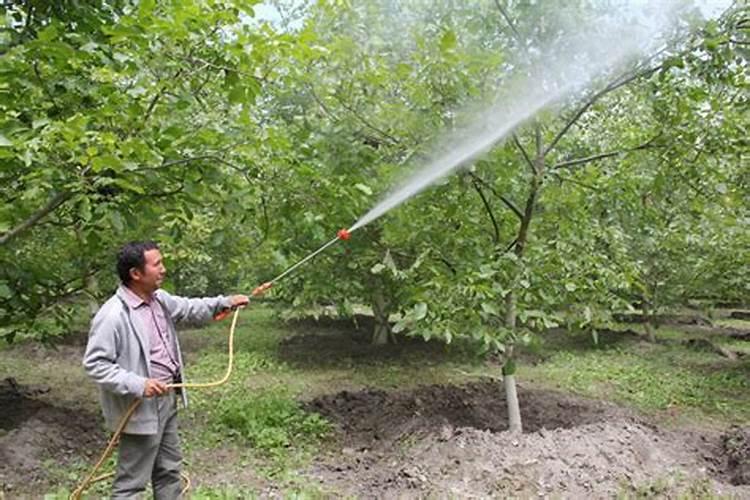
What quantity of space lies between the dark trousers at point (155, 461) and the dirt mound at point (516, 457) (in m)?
1.46

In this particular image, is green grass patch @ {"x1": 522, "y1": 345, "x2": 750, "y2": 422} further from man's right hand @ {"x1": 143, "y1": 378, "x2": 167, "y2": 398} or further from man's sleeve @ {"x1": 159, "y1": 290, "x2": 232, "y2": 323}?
man's right hand @ {"x1": 143, "y1": 378, "x2": 167, "y2": 398}

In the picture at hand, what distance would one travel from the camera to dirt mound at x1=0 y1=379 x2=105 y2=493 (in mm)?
4621

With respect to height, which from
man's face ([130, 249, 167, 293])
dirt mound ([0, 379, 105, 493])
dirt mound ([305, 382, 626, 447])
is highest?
man's face ([130, 249, 167, 293])

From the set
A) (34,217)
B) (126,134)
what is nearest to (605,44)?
(126,134)

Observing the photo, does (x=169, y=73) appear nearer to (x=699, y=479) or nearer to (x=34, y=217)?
(x=34, y=217)

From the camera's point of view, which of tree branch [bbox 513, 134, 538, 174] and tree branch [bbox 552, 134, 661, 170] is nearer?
tree branch [bbox 513, 134, 538, 174]

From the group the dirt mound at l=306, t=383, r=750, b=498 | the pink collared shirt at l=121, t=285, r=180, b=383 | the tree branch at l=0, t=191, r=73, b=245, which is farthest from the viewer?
the dirt mound at l=306, t=383, r=750, b=498

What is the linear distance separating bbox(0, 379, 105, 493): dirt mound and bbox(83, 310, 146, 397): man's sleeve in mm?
2194

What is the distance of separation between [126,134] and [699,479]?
443 cm

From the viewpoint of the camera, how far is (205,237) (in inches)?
385

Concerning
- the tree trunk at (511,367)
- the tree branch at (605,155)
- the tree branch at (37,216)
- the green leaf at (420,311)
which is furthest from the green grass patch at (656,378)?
the tree branch at (37,216)

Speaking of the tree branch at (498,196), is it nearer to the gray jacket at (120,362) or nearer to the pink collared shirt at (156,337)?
the pink collared shirt at (156,337)

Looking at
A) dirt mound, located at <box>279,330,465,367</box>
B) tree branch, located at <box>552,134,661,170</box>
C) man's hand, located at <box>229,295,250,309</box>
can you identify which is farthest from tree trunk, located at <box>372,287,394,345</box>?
man's hand, located at <box>229,295,250,309</box>

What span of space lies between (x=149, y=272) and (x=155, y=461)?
1096 mm
